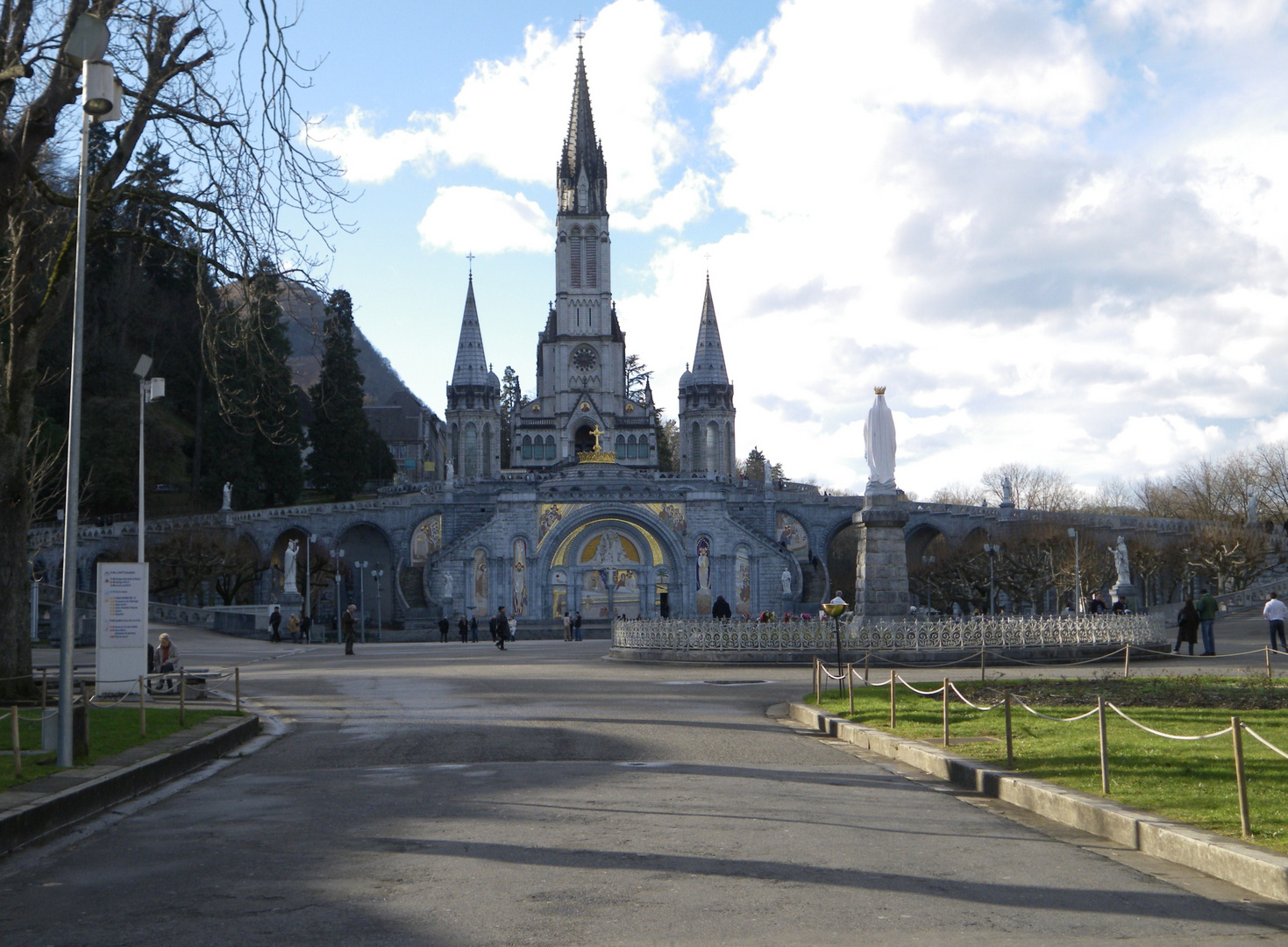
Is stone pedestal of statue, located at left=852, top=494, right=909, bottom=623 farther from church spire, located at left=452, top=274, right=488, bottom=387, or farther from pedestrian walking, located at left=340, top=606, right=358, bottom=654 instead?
church spire, located at left=452, top=274, right=488, bottom=387

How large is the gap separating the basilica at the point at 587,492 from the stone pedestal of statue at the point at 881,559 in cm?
2930

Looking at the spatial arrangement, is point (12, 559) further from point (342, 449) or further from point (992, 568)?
point (342, 449)

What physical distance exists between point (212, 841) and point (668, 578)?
5064 centimetres

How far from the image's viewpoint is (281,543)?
60.9 meters

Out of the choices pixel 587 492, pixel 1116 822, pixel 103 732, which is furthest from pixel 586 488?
pixel 1116 822

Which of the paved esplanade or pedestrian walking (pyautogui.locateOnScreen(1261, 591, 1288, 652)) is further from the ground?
pedestrian walking (pyautogui.locateOnScreen(1261, 591, 1288, 652))

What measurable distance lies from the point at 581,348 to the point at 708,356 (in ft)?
30.7

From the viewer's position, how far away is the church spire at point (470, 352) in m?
83.9

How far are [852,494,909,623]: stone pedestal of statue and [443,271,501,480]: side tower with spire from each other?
6247 centimetres

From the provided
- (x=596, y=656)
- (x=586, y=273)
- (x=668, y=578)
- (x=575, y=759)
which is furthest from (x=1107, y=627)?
(x=586, y=273)

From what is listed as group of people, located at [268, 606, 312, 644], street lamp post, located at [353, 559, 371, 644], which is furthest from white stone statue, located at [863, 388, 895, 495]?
street lamp post, located at [353, 559, 371, 644]

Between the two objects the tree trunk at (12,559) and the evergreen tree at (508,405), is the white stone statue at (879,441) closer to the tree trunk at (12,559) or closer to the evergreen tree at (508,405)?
the tree trunk at (12,559)

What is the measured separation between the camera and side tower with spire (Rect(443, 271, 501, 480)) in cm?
8356

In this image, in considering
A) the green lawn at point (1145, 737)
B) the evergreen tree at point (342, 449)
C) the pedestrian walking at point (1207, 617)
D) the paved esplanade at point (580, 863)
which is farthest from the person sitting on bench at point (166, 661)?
the evergreen tree at point (342, 449)
